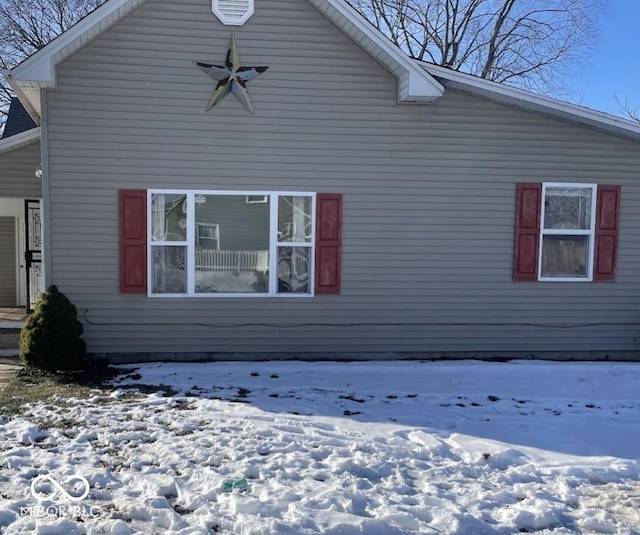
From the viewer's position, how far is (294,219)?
789 cm

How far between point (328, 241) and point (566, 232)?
3.37 m

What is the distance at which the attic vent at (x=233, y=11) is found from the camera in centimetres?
739

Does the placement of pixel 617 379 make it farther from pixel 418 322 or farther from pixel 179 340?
pixel 179 340

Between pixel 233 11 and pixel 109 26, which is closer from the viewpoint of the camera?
pixel 109 26

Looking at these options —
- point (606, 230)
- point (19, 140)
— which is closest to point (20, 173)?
point (19, 140)

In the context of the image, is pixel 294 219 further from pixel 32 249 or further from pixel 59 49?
pixel 32 249

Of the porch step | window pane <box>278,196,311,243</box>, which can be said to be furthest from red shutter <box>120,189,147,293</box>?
the porch step

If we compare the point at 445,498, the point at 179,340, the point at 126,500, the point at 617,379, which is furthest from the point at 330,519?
the point at 617,379

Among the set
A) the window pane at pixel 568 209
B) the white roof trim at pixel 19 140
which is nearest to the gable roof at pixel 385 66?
the window pane at pixel 568 209

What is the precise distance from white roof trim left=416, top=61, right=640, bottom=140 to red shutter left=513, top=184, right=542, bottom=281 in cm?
102

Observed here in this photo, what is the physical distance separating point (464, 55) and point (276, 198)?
61.8 feet

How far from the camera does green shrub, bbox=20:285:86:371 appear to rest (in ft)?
22.6

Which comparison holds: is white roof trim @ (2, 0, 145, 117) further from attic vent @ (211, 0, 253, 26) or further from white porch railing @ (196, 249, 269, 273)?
white porch railing @ (196, 249, 269, 273)

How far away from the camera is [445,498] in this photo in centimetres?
389
